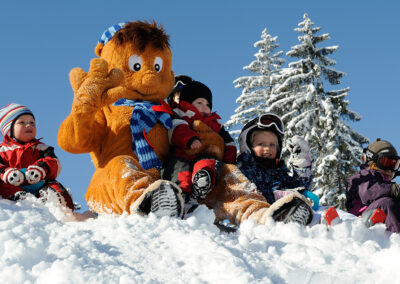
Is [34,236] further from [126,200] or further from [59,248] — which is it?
[126,200]

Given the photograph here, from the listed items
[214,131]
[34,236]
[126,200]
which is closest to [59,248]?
[34,236]

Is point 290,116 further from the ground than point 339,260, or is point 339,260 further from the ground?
point 290,116

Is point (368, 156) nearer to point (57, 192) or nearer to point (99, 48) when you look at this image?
point (99, 48)

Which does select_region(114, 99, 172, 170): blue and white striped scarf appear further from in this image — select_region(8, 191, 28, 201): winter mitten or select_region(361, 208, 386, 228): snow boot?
select_region(361, 208, 386, 228): snow boot

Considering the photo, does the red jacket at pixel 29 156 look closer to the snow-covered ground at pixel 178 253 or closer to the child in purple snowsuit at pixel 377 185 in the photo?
the snow-covered ground at pixel 178 253

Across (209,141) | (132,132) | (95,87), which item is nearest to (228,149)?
(209,141)

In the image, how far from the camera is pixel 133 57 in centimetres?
471

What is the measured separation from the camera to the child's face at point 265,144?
16.6 feet

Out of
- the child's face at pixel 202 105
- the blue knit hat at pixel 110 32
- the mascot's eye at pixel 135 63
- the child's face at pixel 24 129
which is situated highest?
the blue knit hat at pixel 110 32

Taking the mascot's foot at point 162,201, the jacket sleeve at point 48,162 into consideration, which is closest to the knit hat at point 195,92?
the jacket sleeve at point 48,162

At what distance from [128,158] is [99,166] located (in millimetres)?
416

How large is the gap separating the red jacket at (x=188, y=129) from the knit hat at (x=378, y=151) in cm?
159

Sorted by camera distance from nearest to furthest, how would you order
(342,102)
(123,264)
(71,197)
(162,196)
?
(123,264), (162,196), (71,197), (342,102)

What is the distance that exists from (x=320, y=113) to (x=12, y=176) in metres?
11.9
